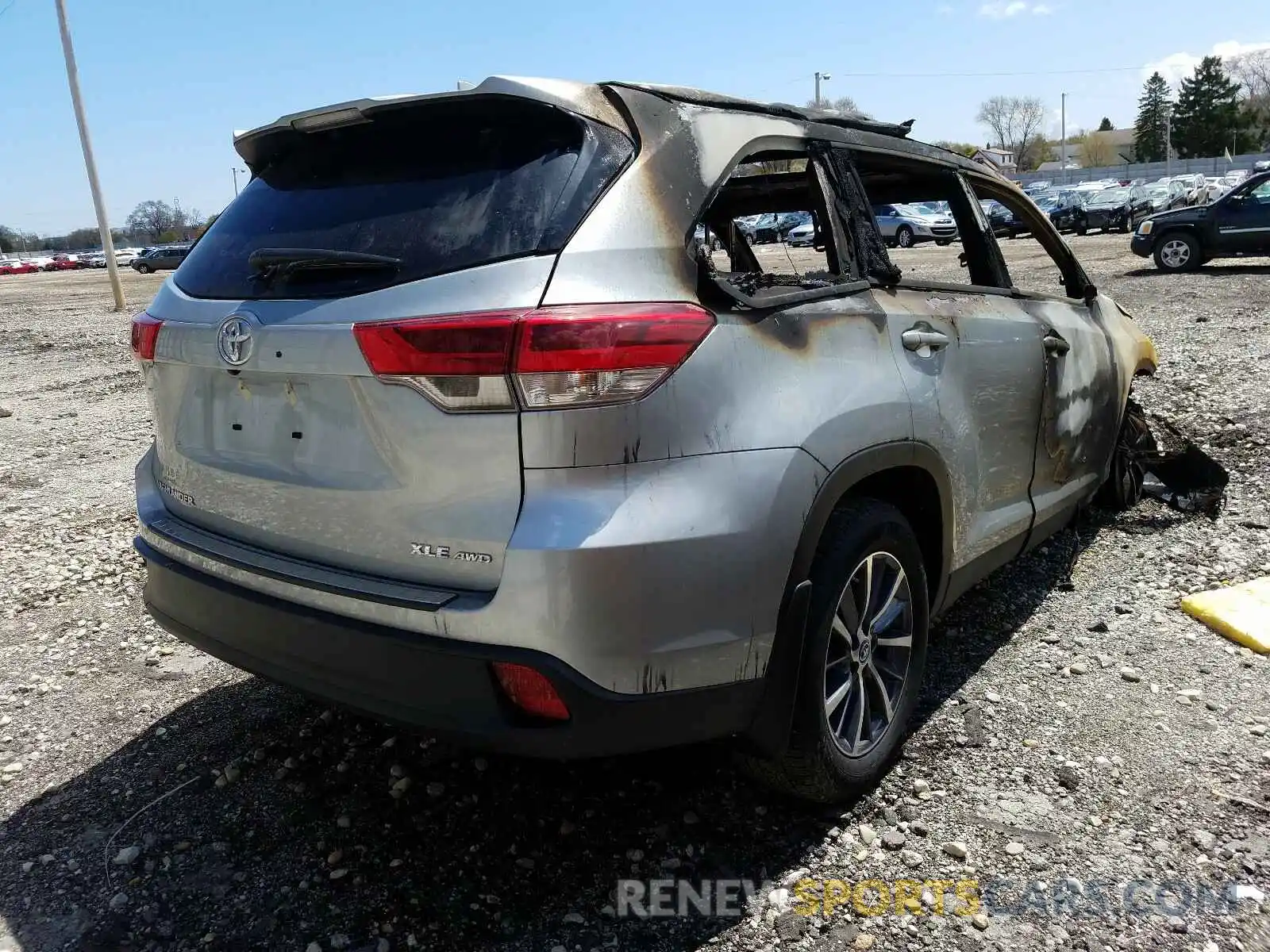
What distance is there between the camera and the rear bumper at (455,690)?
2023 mm

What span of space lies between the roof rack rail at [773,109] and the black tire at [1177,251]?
16510 mm

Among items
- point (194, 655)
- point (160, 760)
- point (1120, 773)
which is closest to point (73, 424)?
point (194, 655)

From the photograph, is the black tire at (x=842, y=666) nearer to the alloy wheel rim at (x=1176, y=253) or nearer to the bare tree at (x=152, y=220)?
the alloy wheel rim at (x=1176, y=253)

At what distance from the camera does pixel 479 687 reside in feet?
6.67

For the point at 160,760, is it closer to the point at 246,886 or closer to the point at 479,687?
the point at 246,886

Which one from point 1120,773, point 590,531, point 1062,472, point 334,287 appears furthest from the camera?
point 1062,472

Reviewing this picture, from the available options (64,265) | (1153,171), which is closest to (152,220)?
(64,265)

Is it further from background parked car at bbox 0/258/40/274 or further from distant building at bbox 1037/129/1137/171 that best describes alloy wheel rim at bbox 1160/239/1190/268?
distant building at bbox 1037/129/1137/171

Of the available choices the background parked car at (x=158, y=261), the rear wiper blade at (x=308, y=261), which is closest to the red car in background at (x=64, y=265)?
the background parked car at (x=158, y=261)

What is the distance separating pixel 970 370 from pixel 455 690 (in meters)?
1.87

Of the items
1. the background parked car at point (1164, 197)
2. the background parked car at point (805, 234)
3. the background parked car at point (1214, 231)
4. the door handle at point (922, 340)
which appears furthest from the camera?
the background parked car at point (1164, 197)

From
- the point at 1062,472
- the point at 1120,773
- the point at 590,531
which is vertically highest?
the point at 590,531

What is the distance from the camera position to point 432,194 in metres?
2.23

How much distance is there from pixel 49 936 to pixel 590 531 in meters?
1.70
